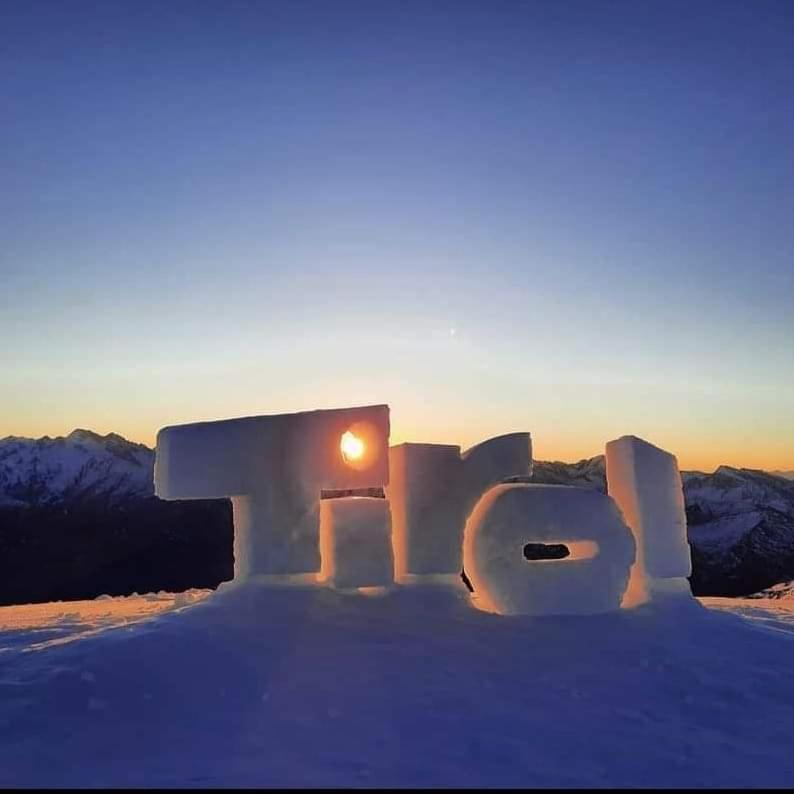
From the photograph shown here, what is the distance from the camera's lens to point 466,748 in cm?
620

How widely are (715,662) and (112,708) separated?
6.61 meters

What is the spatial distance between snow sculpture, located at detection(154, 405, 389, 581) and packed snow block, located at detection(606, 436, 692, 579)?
3742mm

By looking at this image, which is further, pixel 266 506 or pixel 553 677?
pixel 266 506

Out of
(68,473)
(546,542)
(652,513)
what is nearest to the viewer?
(546,542)

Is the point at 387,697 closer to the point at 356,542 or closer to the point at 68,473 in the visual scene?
the point at 356,542

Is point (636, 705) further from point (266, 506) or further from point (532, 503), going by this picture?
point (266, 506)

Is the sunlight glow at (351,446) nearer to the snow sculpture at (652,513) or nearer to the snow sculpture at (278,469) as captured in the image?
the snow sculpture at (278,469)

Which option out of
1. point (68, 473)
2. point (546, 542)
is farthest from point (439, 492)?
point (68, 473)


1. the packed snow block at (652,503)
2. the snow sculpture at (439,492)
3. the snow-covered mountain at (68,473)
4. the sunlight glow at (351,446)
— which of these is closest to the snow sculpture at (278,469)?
the sunlight glow at (351,446)

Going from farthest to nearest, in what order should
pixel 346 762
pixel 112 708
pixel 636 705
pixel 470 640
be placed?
1. pixel 470 640
2. pixel 636 705
3. pixel 112 708
4. pixel 346 762

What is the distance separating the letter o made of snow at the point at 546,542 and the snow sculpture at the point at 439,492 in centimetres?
33

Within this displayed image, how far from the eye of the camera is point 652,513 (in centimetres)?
1153

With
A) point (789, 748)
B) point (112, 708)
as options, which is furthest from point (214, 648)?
point (789, 748)

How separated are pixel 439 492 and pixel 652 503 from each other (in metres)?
3.26
